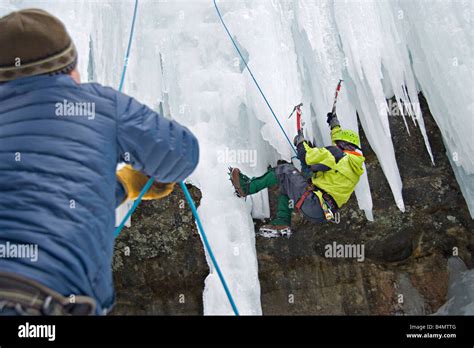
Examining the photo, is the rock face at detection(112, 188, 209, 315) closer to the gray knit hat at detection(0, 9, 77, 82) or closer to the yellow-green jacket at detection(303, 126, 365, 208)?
the yellow-green jacket at detection(303, 126, 365, 208)

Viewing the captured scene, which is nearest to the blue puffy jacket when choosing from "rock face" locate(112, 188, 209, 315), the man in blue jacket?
the man in blue jacket

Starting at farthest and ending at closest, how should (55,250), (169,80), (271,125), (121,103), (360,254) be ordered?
(360,254), (169,80), (271,125), (121,103), (55,250)

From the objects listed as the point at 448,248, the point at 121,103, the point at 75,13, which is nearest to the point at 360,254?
the point at 448,248

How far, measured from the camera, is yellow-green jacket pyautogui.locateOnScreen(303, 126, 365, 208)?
2.77 metres

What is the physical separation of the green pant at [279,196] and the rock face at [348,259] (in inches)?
13.3

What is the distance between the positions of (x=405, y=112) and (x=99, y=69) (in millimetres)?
1893

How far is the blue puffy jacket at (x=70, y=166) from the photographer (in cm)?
95

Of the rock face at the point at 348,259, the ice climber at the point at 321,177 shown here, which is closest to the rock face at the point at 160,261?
the rock face at the point at 348,259

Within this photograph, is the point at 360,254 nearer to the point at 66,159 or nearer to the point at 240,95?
the point at 240,95

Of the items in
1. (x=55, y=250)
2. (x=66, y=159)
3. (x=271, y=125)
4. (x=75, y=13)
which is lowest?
(x=55, y=250)

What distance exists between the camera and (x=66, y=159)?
1.02 m

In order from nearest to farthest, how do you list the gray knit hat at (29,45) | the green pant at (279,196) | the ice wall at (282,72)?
1. the gray knit hat at (29,45)
2. the green pant at (279,196)
3. the ice wall at (282,72)

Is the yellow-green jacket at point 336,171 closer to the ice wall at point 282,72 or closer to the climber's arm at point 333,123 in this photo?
the climber's arm at point 333,123

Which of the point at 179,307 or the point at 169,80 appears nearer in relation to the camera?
the point at 169,80
